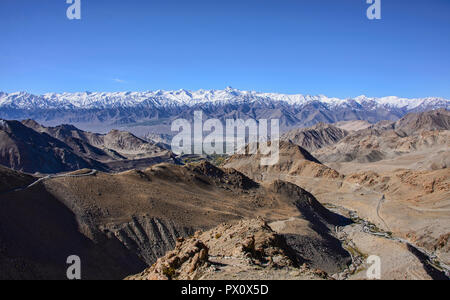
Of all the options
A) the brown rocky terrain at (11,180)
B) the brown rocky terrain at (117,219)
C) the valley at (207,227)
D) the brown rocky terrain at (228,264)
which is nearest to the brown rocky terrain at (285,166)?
the valley at (207,227)

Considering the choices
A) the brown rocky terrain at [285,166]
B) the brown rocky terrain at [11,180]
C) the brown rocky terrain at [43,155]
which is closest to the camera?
the brown rocky terrain at [11,180]

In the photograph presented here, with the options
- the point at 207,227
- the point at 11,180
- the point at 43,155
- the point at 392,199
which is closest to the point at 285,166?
the point at 392,199

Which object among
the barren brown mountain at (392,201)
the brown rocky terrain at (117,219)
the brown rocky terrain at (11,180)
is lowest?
the barren brown mountain at (392,201)

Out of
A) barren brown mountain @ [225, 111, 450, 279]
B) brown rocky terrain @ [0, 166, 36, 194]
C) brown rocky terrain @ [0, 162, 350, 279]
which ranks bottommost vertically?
barren brown mountain @ [225, 111, 450, 279]

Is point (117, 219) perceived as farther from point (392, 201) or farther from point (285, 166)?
point (285, 166)

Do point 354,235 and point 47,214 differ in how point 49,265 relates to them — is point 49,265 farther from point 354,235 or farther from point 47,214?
point 354,235

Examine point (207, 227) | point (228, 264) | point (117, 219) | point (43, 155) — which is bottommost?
point (207, 227)

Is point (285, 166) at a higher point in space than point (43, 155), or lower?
lower

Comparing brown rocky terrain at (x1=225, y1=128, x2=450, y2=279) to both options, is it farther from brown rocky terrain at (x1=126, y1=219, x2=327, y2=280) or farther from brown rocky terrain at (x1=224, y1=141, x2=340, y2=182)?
brown rocky terrain at (x1=126, y1=219, x2=327, y2=280)

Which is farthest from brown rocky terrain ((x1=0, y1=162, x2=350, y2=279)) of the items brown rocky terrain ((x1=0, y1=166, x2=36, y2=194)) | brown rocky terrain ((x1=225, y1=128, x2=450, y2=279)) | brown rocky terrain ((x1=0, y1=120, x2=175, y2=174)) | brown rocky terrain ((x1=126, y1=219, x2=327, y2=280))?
brown rocky terrain ((x1=0, y1=120, x2=175, y2=174))

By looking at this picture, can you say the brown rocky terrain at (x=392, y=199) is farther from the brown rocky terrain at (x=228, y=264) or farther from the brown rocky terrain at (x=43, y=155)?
the brown rocky terrain at (x=43, y=155)
